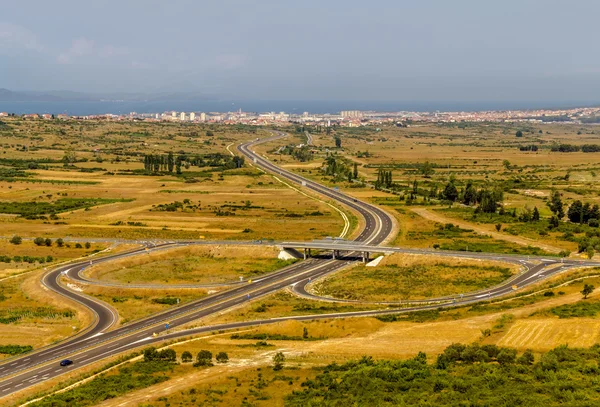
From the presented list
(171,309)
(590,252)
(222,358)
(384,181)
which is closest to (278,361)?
(222,358)

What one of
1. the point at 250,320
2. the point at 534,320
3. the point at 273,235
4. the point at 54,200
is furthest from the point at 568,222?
the point at 54,200

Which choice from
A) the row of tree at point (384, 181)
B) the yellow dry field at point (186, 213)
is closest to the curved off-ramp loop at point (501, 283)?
the yellow dry field at point (186, 213)

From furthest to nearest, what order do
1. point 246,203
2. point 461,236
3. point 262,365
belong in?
point 246,203 < point 461,236 < point 262,365

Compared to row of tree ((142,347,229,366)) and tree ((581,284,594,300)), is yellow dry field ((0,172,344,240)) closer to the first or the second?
tree ((581,284,594,300))

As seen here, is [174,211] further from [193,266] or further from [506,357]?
[506,357]

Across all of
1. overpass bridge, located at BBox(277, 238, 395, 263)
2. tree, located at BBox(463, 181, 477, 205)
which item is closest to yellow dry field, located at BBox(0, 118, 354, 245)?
overpass bridge, located at BBox(277, 238, 395, 263)

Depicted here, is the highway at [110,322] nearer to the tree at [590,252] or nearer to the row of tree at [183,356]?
the row of tree at [183,356]

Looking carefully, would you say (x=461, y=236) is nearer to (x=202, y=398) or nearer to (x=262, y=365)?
(x=262, y=365)
